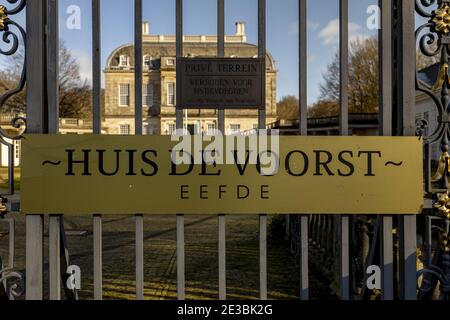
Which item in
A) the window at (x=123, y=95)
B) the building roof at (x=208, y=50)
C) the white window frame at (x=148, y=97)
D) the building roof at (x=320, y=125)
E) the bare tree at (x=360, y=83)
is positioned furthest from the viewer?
the window at (x=123, y=95)

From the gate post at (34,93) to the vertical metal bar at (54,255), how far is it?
3.6 inches

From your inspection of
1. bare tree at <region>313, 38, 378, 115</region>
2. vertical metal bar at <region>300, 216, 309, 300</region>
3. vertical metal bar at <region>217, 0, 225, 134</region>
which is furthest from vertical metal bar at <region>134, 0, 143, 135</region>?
bare tree at <region>313, 38, 378, 115</region>

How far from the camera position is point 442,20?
2725mm

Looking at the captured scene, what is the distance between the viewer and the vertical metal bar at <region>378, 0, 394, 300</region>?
2.74m

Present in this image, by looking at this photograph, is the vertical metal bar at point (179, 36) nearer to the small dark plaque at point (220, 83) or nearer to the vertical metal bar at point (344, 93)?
the small dark plaque at point (220, 83)

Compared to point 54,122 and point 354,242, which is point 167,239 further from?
point 54,122

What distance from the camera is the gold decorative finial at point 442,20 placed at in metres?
2.72

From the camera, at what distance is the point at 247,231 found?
10133 millimetres

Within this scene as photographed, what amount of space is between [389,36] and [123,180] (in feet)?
7.28

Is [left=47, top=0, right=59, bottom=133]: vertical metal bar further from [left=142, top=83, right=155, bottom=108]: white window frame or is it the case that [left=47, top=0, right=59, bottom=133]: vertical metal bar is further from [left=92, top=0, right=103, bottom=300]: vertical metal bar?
[left=142, top=83, right=155, bottom=108]: white window frame

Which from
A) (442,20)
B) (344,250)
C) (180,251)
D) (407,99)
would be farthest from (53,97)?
(442,20)

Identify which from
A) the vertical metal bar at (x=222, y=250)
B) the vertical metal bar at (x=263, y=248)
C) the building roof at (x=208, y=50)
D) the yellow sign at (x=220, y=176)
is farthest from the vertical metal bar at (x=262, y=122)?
the building roof at (x=208, y=50)
